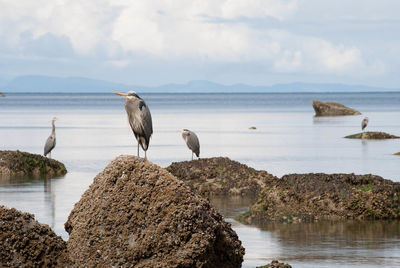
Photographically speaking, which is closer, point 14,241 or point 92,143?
point 14,241

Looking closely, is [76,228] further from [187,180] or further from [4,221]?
[187,180]

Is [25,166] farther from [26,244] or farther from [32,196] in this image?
[26,244]

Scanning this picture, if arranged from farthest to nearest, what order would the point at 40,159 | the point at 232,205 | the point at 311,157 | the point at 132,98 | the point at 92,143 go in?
the point at 92,143 < the point at 311,157 < the point at 40,159 < the point at 232,205 < the point at 132,98

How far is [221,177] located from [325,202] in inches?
235

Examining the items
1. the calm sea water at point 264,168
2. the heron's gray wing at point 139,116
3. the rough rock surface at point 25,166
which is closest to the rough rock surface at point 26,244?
the calm sea water at point 264,168

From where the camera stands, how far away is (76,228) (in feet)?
36.6

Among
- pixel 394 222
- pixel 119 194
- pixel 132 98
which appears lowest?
pixel 394 222

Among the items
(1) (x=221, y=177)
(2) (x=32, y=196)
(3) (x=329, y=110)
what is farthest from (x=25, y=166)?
(3) (x=329, y=110)

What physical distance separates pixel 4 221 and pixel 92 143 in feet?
126

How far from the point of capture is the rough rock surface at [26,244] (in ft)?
35.9

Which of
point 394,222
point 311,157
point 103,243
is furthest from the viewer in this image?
point 311,157

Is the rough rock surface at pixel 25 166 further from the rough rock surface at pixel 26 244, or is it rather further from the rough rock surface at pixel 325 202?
the rough rock surface at pixel 26 244

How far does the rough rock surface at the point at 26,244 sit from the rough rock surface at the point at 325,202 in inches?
300

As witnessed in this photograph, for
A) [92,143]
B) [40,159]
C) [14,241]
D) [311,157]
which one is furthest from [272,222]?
[92,143]
